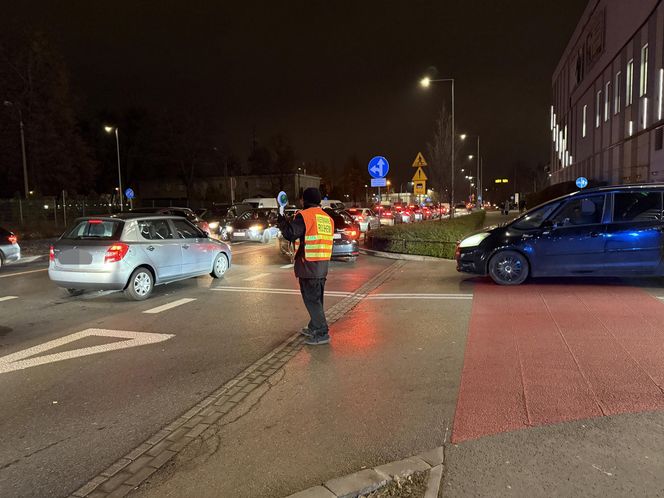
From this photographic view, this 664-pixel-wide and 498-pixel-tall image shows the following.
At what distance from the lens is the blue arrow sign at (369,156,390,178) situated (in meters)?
17.2

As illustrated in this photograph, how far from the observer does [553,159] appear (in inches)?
2707

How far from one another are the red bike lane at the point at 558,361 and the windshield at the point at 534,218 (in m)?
1.70

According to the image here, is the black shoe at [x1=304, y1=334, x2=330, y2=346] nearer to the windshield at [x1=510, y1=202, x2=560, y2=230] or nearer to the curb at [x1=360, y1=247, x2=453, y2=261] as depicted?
the windshield at [x1=510, y1=202, x2=560, y2=230]

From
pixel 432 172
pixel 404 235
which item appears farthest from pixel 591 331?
pixel 432 172

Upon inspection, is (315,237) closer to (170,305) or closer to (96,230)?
(170,305)

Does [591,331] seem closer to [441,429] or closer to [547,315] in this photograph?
[547,315]

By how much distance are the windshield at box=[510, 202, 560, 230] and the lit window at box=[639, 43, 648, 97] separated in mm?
→ 22018

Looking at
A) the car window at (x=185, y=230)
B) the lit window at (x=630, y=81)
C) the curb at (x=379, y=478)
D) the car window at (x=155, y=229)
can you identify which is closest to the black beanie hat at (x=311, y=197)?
the curb at (x=379, y=478)

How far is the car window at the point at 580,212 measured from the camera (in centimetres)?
952

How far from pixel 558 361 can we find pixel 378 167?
12380 mm

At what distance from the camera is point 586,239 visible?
30.9 ft

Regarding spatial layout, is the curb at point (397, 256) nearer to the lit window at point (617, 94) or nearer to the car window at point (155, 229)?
the car window at point (155, 229)

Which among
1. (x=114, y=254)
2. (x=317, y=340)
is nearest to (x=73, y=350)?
(x=317, y=340)

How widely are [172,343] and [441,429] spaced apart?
383cm
